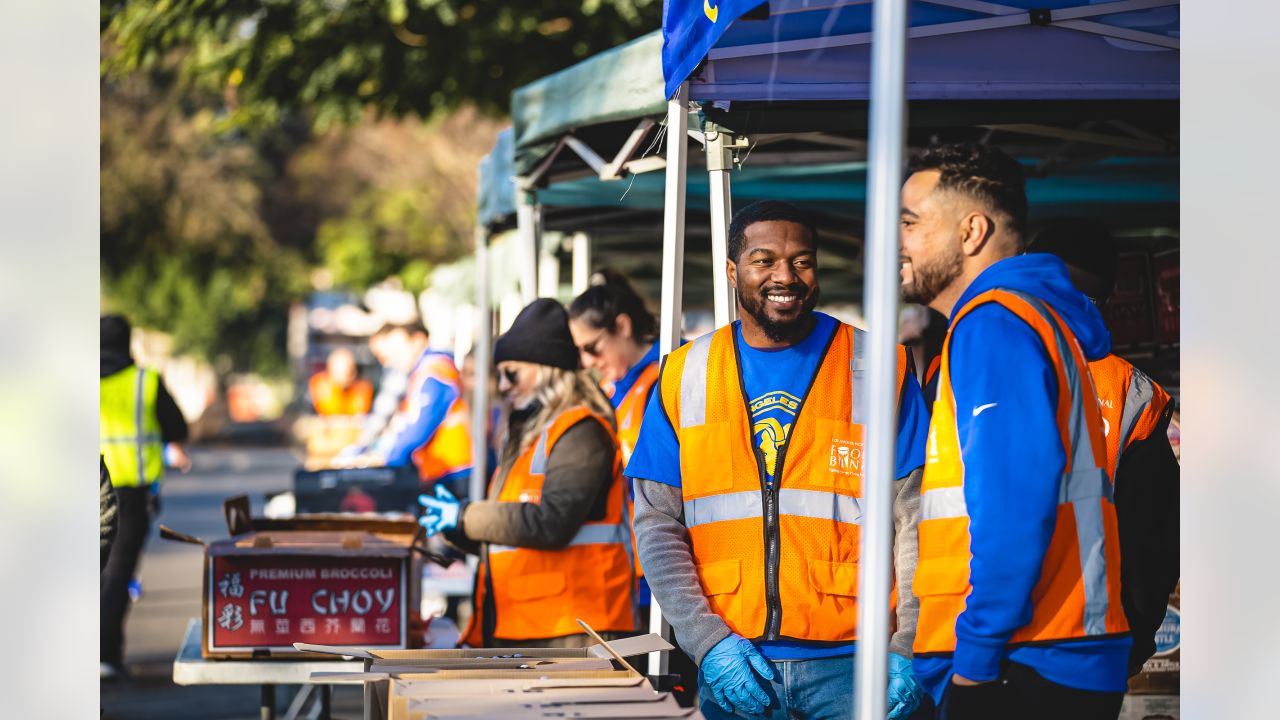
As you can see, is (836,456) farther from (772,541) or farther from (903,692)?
(903,692)

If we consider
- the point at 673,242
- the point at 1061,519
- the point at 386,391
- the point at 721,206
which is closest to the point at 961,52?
the point at 721,206

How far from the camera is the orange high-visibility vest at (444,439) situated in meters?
8.49

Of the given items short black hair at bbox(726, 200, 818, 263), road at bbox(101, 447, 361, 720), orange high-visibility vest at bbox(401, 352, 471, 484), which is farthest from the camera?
orange high-visibility vest at bbox(401, 352, 471, 484)

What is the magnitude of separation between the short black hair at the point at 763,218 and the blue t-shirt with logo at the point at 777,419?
19 cm

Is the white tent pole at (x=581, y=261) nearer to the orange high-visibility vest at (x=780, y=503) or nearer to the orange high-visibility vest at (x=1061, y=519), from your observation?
the orange high-visibility vest at (x=780, y=503)

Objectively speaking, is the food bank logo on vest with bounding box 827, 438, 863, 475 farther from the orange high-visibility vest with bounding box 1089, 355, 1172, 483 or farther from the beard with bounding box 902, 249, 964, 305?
the orange high-visibility vest with bounding box 1089, 355, 1172, 483

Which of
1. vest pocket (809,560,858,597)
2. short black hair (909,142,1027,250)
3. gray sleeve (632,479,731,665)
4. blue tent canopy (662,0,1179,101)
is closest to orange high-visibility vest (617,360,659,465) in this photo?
blue tent canopy (662,0,1179,101)

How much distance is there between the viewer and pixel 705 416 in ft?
11.2

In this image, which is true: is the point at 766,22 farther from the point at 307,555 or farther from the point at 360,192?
the point at 360,192

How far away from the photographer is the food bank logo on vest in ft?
11.0

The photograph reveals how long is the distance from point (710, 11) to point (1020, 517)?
1.26 meters

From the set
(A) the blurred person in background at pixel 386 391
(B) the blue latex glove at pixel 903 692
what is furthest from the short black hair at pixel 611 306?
(A) the blurred person in background at pixel 386 391

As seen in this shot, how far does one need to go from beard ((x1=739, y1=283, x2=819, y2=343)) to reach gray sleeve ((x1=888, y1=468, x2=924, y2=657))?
41 centimetres
